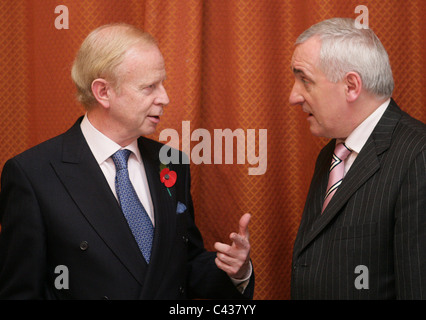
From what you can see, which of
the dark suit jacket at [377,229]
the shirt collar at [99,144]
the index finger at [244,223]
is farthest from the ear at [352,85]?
the shirt collar at [99,144]

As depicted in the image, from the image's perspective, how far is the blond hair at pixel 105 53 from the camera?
4.94 ft

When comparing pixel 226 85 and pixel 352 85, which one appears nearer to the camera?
pixel 352 85

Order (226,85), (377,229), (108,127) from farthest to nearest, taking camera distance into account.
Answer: (226,85)
(108,127)
(377,229)

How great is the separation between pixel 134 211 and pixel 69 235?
20 cm

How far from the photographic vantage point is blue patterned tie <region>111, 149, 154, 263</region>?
58.4 inches

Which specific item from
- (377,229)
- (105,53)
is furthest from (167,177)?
(377,229)

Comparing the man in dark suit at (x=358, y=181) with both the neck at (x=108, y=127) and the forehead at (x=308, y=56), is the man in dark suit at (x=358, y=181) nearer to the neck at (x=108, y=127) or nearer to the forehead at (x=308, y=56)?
the forehead at (x=308, y=56)

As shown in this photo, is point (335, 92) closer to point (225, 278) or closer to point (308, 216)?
point (308, 216)

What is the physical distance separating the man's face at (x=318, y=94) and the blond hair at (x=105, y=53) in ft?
1.49

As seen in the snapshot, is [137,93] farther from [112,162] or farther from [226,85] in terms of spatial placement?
[226,85]

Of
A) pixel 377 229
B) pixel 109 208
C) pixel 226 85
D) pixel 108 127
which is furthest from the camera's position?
pixel 226 85

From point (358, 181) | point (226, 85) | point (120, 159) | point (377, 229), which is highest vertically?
point (226, 85)

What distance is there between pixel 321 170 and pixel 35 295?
938mm

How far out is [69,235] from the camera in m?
1.39
